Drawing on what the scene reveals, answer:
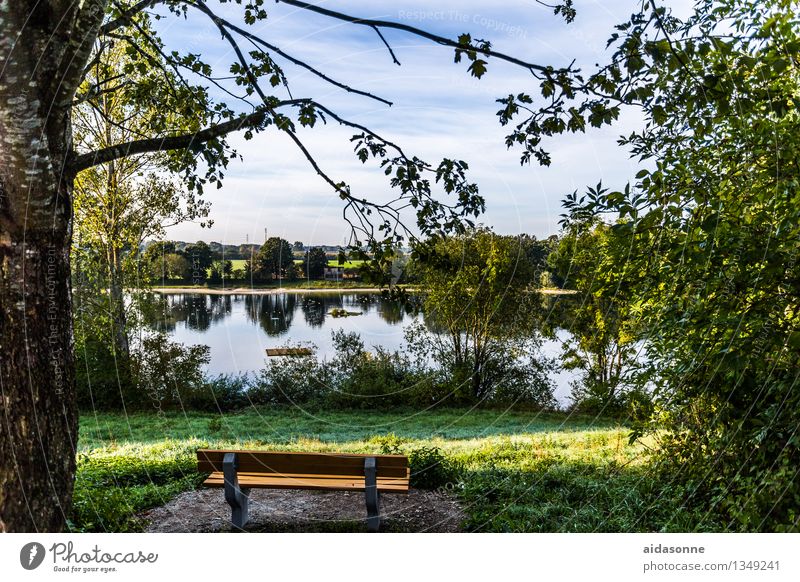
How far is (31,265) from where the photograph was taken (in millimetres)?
2730

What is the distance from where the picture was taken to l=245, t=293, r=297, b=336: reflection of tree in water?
5.50m

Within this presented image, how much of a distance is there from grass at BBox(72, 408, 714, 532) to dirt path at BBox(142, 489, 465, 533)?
154 millimetres

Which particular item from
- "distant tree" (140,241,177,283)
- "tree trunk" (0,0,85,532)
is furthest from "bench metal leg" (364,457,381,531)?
"distant tree" (140,241,177,283)

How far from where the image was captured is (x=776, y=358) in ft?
10.4

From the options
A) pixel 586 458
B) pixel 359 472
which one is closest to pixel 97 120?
pixel 359 472

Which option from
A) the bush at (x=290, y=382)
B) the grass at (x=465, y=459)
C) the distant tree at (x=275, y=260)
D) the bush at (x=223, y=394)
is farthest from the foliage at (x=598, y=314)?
the bush at (x=223, y=394)

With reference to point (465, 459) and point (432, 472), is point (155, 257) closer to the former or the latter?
point (465, 459)

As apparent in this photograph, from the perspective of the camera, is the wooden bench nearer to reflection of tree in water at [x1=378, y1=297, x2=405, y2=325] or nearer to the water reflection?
the water reflection

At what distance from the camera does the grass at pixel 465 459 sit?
375 centimetres

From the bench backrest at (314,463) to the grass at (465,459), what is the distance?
0.58 m

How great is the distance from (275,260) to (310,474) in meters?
1.87

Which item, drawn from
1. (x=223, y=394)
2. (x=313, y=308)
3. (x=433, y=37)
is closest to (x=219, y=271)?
(x=313, y=308)

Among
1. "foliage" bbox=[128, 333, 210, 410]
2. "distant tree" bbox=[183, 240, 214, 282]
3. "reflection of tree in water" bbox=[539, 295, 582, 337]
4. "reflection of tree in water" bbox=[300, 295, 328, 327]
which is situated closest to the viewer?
"distant tree" bbox=[183, 240, 214, 282]

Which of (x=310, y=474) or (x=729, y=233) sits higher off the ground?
(x=729, y=233)
